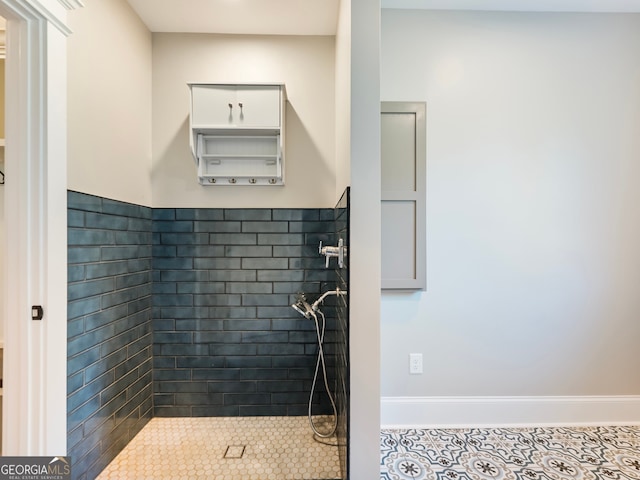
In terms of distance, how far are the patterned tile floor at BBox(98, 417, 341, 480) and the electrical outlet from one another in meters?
0.65

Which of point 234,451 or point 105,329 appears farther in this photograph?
point 234,451

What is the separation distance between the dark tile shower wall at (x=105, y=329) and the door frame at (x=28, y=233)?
12 centimetres

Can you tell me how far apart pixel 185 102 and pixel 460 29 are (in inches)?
70.7

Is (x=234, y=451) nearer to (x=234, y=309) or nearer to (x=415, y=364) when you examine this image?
(x=234, y=309)

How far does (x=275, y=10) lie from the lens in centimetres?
169

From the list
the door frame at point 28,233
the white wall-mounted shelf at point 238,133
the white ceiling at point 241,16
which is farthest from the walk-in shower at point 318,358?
Answer: the white ceiling at point 241,16

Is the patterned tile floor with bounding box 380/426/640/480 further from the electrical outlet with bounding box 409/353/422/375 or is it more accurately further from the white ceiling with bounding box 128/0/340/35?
the white ceiling with bounding box 128/0/340/35

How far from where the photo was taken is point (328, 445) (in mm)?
1638

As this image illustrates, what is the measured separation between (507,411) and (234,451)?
1665 mm

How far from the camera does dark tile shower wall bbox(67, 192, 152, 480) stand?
1.28 meters

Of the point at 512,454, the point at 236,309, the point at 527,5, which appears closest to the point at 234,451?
the point at 236,309

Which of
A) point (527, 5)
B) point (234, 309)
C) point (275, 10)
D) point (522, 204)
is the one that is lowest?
point (234, 309)

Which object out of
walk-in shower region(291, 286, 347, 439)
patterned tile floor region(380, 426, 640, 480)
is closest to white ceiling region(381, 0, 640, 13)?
walk-in shower region(291, 286, 347, 439)

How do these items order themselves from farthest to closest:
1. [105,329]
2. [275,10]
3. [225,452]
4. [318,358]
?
1. [318,358]
2. [275,10]
3. [225,452]
4. [105,329]
